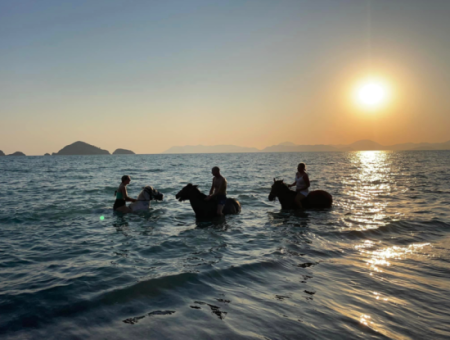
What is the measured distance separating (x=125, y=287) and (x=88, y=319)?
1187 millimetres

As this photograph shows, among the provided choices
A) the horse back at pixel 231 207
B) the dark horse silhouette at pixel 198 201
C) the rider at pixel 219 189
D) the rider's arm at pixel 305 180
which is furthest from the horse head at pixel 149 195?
the rider's arm at pixel 305 180

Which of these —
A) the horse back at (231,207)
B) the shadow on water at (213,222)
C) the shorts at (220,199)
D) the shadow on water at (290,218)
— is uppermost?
the shorts at (220,199)

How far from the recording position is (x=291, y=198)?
15062 mm

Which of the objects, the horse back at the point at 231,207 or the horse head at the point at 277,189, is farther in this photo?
the horse head at the point at 277,189

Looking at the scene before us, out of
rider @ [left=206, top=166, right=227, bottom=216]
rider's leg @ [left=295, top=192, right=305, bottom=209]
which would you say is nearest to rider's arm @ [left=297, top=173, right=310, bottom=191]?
rider's leg @ [left=295, top=192, right=305, bottom=209]

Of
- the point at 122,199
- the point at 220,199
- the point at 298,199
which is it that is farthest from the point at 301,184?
the point at 122,199

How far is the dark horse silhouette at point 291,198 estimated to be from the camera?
14953 mm

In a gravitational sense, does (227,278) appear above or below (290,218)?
above

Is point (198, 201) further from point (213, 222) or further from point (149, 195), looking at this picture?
point (149, 195)

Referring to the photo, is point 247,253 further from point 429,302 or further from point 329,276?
point 429,302

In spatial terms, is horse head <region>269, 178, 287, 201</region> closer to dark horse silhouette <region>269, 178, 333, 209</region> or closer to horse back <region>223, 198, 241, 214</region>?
dark horse silhouette <region>269, 178, 333, 209</region>

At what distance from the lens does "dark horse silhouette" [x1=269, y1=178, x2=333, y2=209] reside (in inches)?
589

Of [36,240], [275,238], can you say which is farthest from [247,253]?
[36,240]

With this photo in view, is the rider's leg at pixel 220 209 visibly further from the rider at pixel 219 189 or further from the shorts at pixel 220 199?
the shorts at pixel 220 199
